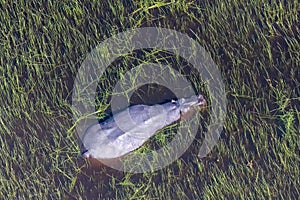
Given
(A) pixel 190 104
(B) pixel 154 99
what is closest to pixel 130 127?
(B) pixel 154 99

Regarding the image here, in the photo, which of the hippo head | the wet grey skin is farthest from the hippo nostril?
the hippo head

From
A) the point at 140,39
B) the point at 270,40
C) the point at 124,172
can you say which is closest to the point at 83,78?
the point at 140,39

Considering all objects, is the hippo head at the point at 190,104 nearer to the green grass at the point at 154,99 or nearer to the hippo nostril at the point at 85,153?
the green grass at the point at 154,99

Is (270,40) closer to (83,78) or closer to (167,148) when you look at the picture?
(167,148)

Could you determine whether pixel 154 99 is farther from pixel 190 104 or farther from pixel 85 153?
pixel 85 153

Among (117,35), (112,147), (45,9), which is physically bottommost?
(112,147)

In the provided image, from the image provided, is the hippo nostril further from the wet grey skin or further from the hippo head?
the hippo head
